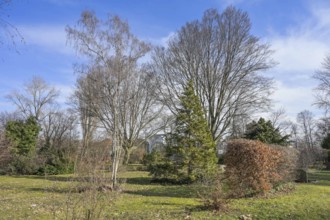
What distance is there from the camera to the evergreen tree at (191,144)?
1650cm

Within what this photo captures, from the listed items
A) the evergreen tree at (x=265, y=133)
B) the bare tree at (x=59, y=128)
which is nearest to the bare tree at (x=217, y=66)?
the evergreen tree at (x=265, y=133)

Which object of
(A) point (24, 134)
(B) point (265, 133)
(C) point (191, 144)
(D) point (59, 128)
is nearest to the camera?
(C) point (191, 144)

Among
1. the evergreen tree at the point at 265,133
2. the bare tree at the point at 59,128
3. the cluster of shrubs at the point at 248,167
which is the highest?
the bare tree at the point at 59,128

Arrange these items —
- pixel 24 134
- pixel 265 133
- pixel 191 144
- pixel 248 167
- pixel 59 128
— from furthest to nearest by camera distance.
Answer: pixel 59 128 → pixel 24 134 → pixel 265 133 → pixel 191 144 → pixel 248 167

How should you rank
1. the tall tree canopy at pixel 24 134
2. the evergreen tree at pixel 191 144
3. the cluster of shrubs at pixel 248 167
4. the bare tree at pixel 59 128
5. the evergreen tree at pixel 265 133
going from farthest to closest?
the bare tree at pixel 59 128
the tall tree canopy at pixel 24 134
the evergreen tree at pixel 265 133
the evergreen tree at pixel 191 144
the cluster of shrubs at pixel 248 167

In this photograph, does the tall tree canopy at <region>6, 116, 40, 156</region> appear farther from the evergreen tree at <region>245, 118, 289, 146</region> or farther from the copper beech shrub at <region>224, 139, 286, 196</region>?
the copper beech shrub at <region>224, 139, 286, 196</region>

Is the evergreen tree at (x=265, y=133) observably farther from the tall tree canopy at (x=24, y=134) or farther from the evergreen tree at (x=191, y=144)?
the tall tree canopy at (x=24, y=134)

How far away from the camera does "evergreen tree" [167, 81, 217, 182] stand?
650 inches

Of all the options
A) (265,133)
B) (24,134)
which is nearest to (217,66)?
(265,133)

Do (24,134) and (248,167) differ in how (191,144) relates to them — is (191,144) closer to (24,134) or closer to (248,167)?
(248,167)

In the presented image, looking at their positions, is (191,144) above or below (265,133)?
below

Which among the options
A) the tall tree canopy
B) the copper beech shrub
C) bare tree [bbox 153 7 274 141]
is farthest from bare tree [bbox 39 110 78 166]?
the copper beech shrub

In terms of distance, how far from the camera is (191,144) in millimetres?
16672

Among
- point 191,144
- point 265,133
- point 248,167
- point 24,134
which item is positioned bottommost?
point 248,167
